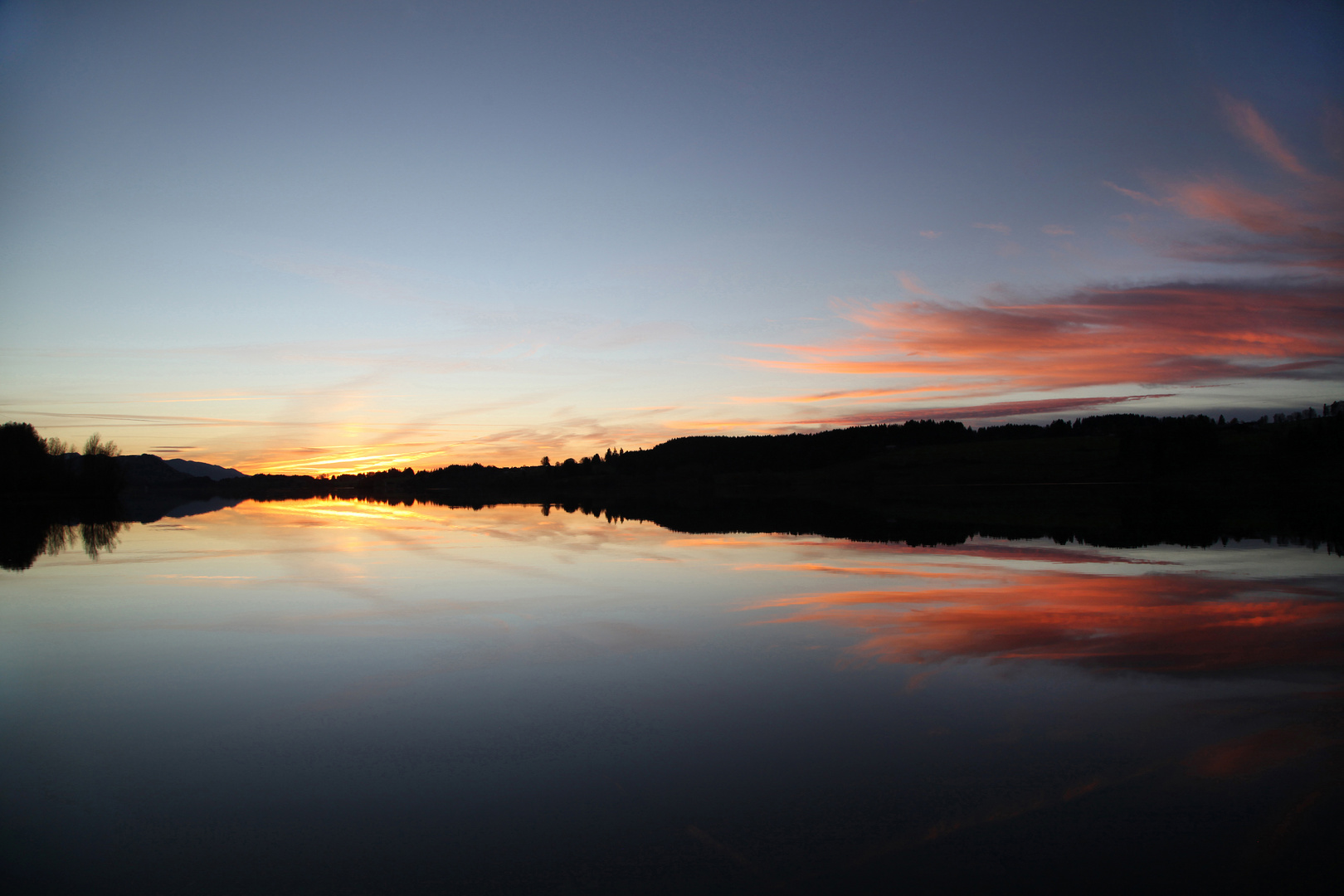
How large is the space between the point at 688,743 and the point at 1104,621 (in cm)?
795

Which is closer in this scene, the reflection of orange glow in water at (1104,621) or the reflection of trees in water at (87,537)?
the reflection of orange glow in water at (1104,621)

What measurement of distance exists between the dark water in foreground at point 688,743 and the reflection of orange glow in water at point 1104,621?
0.08 m

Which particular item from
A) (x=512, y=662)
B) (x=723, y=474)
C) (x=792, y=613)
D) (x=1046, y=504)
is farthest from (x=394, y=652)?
(x=723, y=474)

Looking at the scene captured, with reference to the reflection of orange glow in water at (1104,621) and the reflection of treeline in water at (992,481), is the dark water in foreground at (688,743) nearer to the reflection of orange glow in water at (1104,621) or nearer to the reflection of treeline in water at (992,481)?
the reflection of orange glow in water at (1104,621)

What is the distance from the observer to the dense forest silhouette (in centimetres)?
2998

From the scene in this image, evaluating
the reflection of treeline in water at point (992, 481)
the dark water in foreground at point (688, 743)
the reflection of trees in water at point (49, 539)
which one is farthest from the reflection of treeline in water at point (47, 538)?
the reflection of treeline in water at point (992, 481)

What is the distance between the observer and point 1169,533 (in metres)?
24.7

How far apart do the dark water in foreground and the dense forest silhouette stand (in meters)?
13.7

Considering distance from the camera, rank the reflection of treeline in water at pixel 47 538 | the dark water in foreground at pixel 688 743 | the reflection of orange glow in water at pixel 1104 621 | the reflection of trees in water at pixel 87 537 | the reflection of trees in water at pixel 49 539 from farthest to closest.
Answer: the reflection of trees in water at pixel 87 537, the reflection of treeline in water at pixel 47 538, the reflection of trees in water at pixel 49 539, the reflection of orange glow in water at pixel 1104 621, the dark water in foreground at pixel 688 743

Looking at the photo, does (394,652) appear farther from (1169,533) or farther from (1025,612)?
(1169,533)

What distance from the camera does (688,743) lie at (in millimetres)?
6625

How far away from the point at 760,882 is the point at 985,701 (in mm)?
4148

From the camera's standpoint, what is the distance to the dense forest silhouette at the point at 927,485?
29984mm

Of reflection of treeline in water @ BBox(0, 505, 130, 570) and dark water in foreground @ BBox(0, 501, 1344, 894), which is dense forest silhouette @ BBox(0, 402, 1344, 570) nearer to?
reflection of treeline in water @ BBox(0, 505, 130, 570)
